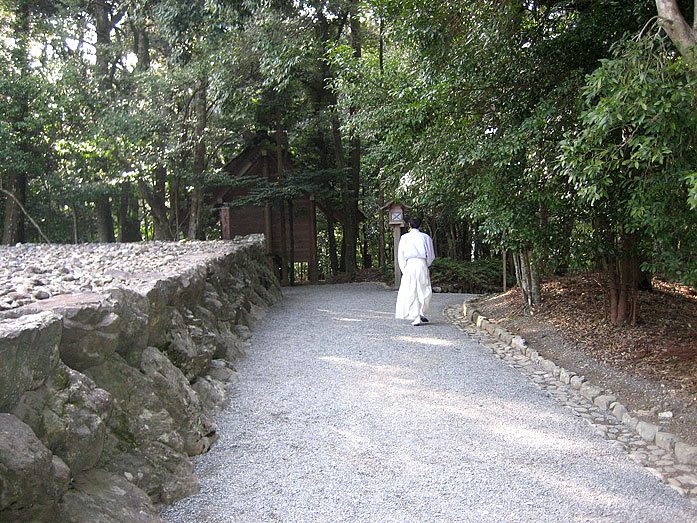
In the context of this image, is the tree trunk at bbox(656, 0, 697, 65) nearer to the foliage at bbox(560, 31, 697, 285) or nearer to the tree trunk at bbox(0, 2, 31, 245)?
the foliage at bbox(560, 31, 697, 285)

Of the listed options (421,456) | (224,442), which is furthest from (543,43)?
(224,442)

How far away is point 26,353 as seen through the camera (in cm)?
269

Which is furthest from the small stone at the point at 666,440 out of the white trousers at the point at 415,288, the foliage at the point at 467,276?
the foliage at the point at 467,276

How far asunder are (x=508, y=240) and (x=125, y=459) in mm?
6058

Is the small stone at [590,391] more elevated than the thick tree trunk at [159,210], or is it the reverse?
the thick tree trunk at [159,210]

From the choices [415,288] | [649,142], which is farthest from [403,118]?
[649,142]

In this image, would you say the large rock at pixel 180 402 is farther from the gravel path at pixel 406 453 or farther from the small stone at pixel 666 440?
the small stone at pixel 666 440

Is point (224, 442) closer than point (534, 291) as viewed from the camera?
Yes

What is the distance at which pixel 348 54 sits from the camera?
9.78 m

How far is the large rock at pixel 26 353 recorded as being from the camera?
8.29 ft

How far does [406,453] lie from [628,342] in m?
4.23

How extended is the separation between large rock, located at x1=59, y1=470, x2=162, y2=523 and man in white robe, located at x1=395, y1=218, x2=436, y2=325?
22.9 ft

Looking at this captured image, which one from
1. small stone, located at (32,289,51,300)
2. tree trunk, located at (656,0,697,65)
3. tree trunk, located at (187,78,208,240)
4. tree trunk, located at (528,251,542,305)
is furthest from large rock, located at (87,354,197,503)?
tree trunk, located at (187,78,208,240)

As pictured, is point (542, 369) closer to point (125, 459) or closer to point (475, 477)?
point (475, 477)
